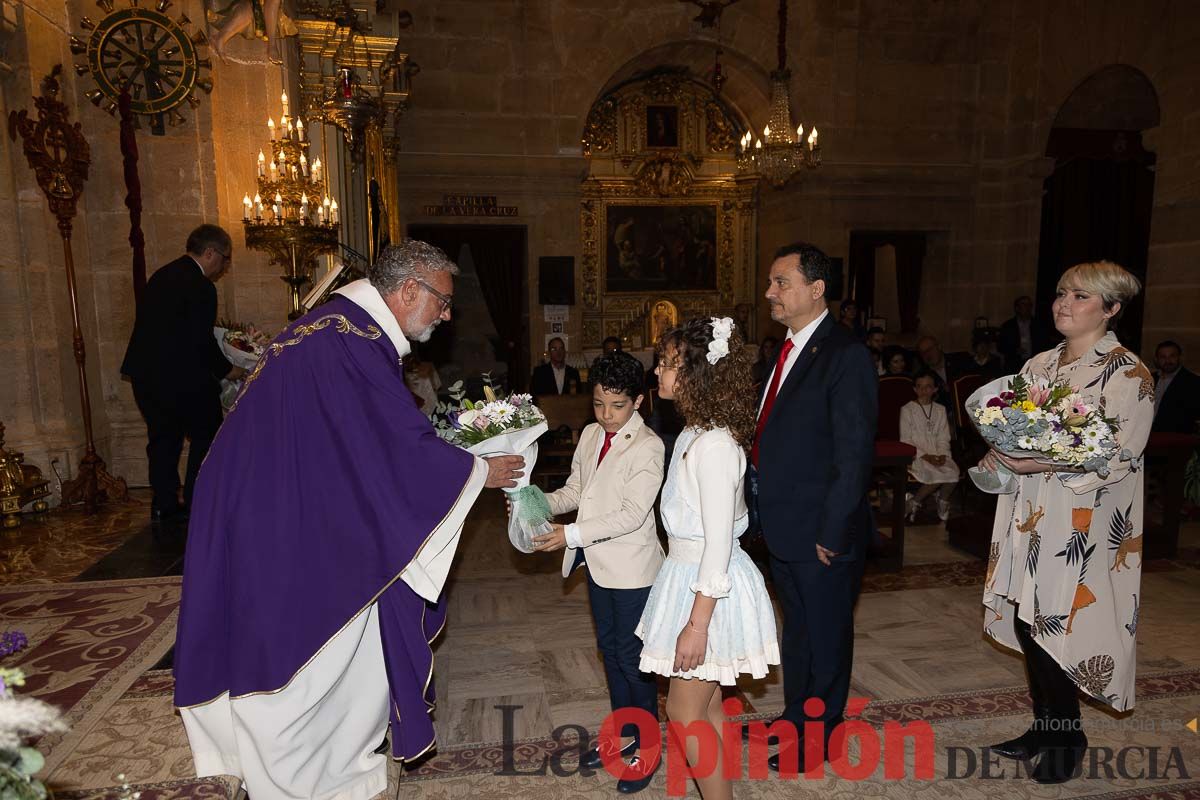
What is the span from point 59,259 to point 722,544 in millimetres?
6632

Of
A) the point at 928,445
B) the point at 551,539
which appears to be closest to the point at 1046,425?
the point at 551,539

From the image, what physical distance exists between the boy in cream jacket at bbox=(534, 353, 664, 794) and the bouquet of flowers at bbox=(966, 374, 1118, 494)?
4.16ft

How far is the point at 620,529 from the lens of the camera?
2680mm

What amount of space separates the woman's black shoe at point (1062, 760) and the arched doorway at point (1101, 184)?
35.5 ft

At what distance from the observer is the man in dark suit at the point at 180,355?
5406 mm

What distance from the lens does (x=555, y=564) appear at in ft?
18.7

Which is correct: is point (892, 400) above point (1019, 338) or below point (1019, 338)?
below

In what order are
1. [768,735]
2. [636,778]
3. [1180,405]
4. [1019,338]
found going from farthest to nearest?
1. [1019,338]
2. [1180,405]
3. [768,735]
4. [636,778]

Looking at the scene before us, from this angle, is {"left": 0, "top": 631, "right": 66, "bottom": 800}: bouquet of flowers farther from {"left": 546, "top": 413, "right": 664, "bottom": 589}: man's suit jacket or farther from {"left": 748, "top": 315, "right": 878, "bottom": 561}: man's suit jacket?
{"left": 748, "top": 315, "right": 878, "bottom": 561}: man's suit jacket

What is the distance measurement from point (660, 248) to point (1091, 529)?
12.2 meters

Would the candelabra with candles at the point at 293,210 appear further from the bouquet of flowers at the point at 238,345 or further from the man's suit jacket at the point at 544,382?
the man's suit jacket at the point at 544,382

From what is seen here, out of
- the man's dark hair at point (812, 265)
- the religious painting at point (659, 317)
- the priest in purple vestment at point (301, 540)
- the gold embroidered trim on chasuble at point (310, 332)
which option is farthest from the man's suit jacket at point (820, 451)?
the religious painting at point (659, 317)

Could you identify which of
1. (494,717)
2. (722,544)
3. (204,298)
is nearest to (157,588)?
(204,298)

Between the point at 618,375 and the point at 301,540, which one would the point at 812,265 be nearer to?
the point at 618,375
